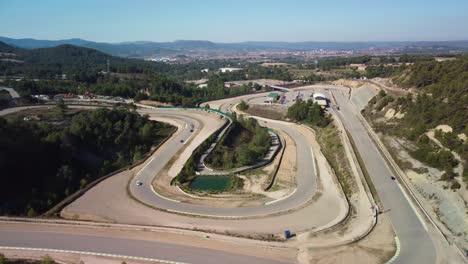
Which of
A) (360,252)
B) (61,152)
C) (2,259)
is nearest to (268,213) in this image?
(360,252)

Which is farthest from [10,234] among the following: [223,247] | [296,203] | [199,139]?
[199,139]

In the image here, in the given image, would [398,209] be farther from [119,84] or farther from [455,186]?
[119,84]

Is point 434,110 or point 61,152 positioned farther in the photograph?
point 434,110

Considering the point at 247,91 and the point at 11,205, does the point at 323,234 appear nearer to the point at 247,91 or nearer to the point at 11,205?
the point at 11,205

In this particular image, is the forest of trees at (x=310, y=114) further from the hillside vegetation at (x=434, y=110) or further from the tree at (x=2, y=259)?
the tree at (x=2, y=259)

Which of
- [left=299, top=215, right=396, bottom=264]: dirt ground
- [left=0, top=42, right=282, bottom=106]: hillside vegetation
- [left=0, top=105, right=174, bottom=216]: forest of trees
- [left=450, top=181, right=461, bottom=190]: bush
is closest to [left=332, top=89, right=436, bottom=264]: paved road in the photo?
[left=299, top=215, right=396, bottom=264]: dirt ground

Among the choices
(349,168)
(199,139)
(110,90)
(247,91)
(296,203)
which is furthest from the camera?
(247,91)

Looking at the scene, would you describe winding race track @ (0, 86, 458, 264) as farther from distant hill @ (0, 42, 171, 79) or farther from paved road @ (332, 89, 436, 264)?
distant hill @ (0, 42, 171, 79)
